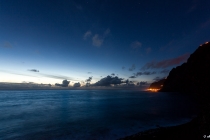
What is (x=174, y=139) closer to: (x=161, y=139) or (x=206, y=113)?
(x=161, y=139)

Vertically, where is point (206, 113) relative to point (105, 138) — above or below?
above

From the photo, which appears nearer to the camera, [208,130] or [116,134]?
[208,130]

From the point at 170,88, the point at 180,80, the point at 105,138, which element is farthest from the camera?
the point at 170,88

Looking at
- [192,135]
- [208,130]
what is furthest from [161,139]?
[208,130]

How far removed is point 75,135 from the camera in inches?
850

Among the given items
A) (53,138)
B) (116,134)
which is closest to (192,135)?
(116,134)

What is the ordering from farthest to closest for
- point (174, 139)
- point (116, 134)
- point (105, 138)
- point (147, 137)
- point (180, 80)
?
point (180, 80), point (116, 134), point (105, 138), point (147, 137), point (174, 139)

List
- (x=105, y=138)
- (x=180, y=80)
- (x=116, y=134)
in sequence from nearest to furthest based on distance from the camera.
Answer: (x=105, y=138), (x=116, y=134), (x=180, y=80)

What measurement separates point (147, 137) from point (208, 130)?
293 inches

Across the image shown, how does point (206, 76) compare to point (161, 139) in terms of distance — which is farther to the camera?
point (206, 76)

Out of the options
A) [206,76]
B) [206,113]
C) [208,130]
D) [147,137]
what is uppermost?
[206,76]

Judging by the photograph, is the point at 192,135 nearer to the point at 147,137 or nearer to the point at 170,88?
the point at 147,137

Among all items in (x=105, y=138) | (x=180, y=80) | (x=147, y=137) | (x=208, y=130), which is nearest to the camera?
(x=208, y=130)

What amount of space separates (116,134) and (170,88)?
19862cm
